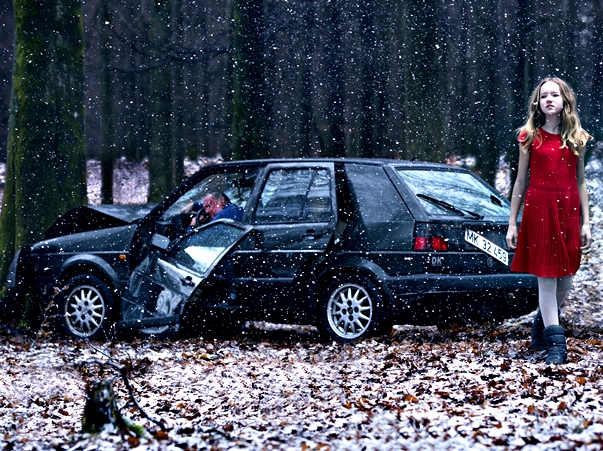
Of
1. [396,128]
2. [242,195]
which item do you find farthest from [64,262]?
[396,128]

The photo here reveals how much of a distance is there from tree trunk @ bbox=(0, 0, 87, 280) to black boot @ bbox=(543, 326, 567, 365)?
6.89 m

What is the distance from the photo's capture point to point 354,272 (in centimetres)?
853

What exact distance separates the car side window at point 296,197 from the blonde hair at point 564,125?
2.34 metres

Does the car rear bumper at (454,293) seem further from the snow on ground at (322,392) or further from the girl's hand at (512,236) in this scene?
the girl's hand at (512,236)

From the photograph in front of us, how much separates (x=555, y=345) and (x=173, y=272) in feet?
12.2

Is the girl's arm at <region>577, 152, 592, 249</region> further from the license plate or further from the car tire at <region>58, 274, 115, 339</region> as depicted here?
the car tire at <region>58, 274, 115, 339</region>

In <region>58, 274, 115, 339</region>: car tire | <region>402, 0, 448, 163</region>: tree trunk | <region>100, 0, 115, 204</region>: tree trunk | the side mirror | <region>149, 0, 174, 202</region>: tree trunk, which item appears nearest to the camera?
the side mirror

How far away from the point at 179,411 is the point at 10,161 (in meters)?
6.89

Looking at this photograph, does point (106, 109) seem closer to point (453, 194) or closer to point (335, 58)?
point (335, 58)

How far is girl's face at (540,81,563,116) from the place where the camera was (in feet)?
22.0

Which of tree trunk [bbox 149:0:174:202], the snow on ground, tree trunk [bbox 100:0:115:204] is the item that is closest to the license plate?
the snow on ground

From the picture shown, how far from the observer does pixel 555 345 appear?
678cm

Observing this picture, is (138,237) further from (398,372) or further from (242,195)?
(398,372)

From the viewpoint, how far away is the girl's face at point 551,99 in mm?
6695
